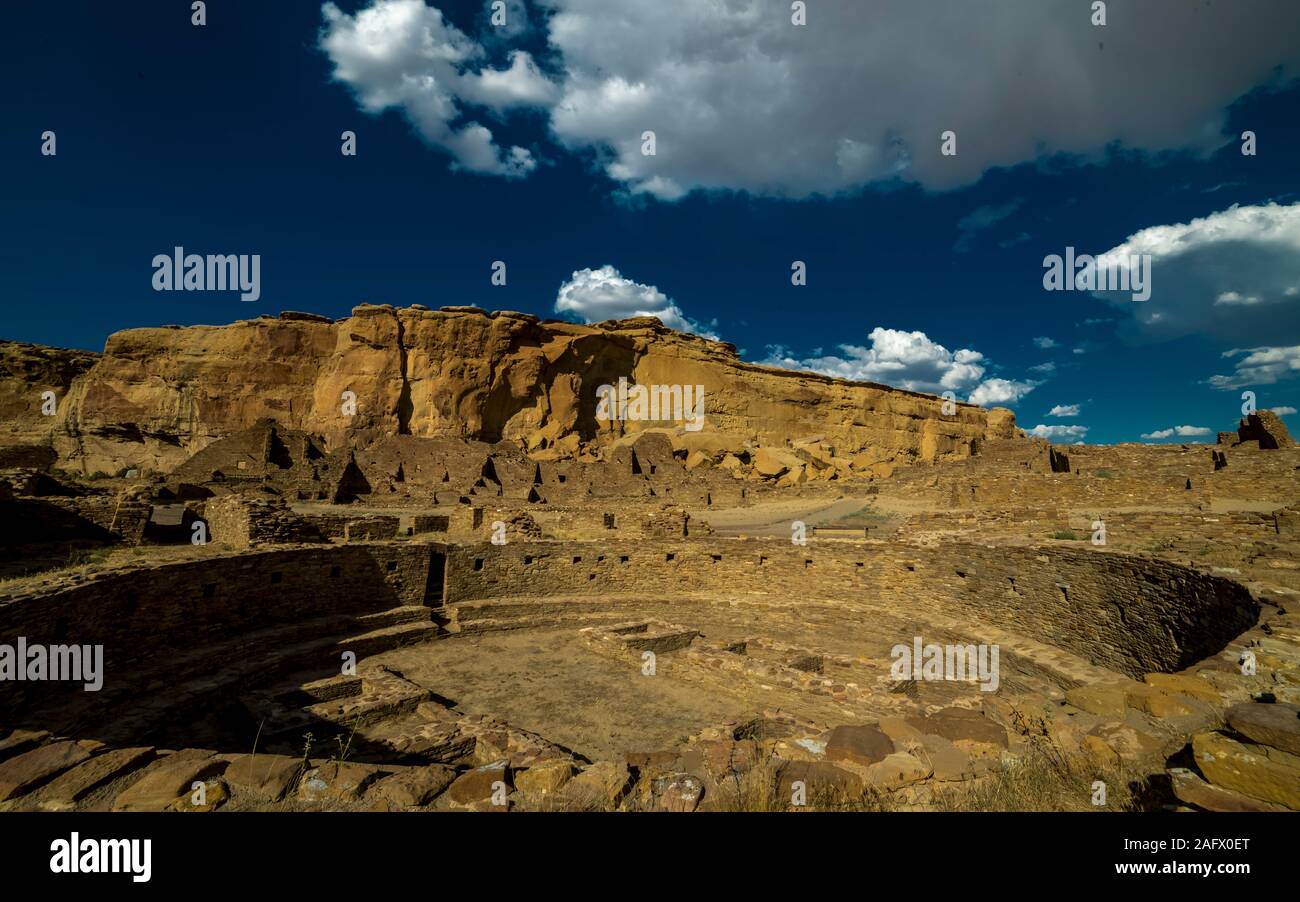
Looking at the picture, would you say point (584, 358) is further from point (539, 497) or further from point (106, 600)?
point (106, 600)

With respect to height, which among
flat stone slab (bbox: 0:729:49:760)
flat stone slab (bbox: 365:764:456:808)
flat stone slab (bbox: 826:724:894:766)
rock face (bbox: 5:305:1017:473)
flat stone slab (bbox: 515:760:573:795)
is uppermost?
rock face (bbox: 5:305:1017:473)

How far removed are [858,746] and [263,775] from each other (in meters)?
5.64

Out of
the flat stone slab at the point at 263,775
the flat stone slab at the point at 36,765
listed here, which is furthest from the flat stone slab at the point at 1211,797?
the flat stone slab at the point at 36,765

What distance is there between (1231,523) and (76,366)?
8017cm

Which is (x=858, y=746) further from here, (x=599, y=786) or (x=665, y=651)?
(x=665, y=651)

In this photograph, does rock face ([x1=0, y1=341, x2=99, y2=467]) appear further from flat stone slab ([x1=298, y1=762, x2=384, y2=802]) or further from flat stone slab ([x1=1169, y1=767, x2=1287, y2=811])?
flat stone slab ([x1=1169, y1=767, x2=1287, y2=811])

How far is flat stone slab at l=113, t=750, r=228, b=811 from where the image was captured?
4.13 m

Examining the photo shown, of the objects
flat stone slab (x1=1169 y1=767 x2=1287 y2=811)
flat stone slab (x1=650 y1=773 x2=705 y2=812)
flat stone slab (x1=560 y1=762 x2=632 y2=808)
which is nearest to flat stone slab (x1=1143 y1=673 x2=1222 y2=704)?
flat stone slab (x1=1169 y1=767 x2=1287 y2=811)

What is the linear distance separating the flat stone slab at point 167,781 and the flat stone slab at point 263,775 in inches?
5.1

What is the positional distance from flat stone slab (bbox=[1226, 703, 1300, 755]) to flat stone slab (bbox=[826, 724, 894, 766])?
2702 mm

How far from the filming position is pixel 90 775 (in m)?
4.38

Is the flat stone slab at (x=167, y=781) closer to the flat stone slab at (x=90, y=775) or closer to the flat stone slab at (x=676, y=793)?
the flat stone slab at (x=90, y=775)
